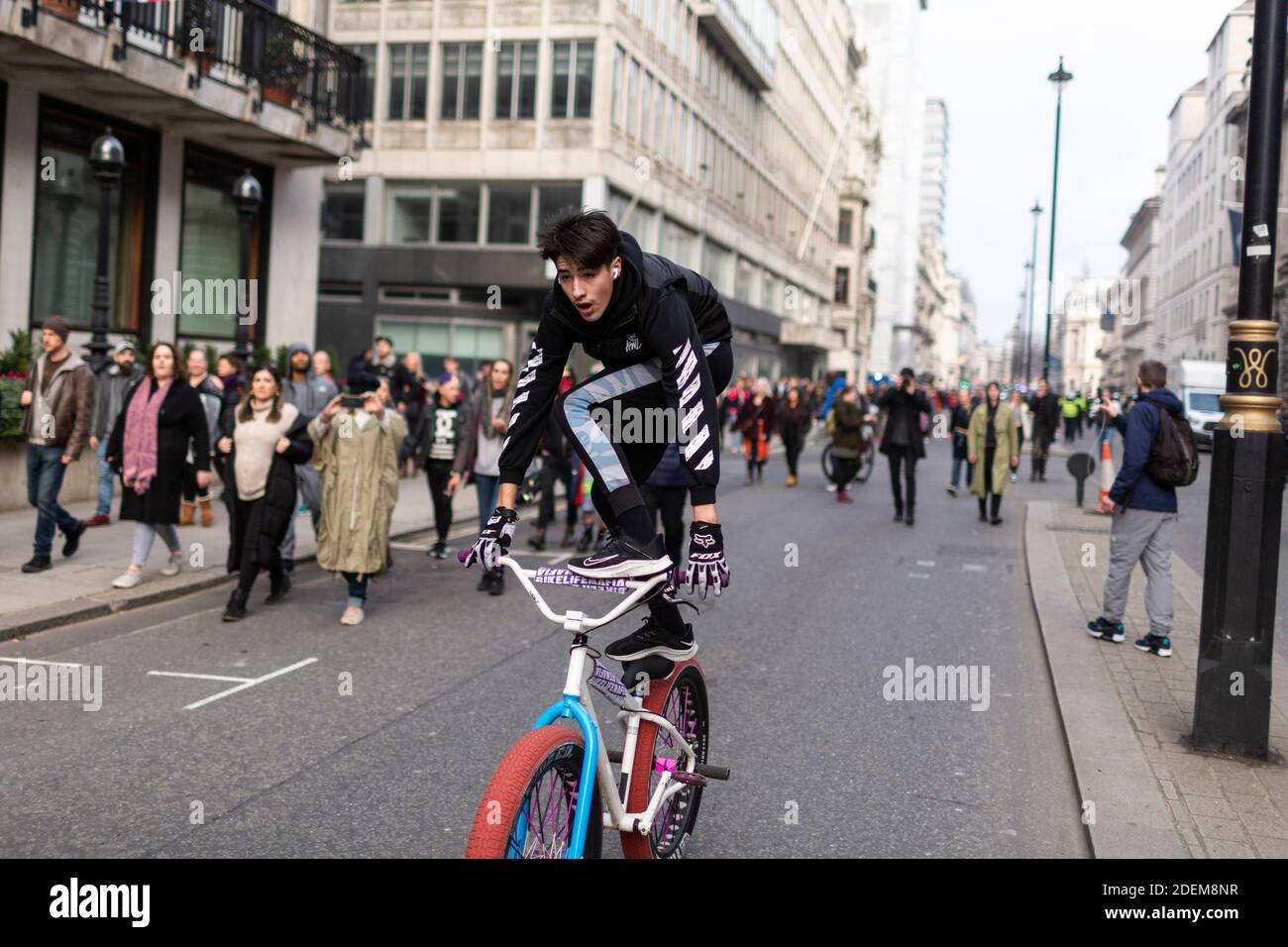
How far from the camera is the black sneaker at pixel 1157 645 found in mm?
8031

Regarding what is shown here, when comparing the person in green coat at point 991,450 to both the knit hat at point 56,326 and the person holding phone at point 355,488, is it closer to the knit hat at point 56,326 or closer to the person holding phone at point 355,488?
the person holding phone at point 355,488

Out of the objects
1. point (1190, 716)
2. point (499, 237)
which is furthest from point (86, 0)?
point (499, 237)

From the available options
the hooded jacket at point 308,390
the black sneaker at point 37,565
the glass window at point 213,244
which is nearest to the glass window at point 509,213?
the glass window at point 213,244

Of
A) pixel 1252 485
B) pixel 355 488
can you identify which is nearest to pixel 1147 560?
pixel 1252 485

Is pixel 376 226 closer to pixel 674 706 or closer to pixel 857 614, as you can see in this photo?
pixel 857 614

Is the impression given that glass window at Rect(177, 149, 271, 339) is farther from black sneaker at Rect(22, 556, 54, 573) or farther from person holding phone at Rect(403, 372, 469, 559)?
black sneaker at Rect(22, 556, 54, 573)

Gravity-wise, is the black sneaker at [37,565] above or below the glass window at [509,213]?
below

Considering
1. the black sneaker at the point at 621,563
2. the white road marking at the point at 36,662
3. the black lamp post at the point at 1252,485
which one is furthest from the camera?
the white road marking at the point at 36,662

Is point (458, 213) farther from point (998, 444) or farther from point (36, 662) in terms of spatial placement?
point (36, 662)

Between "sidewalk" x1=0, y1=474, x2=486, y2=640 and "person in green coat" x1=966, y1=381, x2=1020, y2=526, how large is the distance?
7.13m

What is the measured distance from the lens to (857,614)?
9.70 meters

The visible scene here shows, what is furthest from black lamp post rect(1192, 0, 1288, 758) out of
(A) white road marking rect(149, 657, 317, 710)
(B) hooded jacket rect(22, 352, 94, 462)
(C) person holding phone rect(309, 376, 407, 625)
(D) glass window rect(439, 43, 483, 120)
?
(D) glass window rect(439, 43, 483, 120)

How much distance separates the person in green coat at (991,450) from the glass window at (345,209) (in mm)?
23101

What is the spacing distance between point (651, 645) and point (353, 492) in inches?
208
